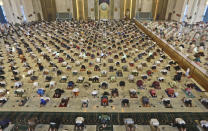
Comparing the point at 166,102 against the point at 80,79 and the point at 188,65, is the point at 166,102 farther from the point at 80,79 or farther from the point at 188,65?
the point at 80,79

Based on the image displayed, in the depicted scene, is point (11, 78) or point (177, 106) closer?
point (177, 106)

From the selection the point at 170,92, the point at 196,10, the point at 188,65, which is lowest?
the point at 170,92

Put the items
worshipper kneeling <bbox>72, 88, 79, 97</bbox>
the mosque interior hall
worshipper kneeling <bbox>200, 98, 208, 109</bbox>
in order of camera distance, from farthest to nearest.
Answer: worshipper kneeling <bbox>72, 88, 79, 97</bbox> → worshipper kneeling <bbox>200, 98, 208, 109</bbox> → the mosque interior hall

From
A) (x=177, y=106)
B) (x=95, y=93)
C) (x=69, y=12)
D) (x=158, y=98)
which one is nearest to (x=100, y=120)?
(x=95, y=93)

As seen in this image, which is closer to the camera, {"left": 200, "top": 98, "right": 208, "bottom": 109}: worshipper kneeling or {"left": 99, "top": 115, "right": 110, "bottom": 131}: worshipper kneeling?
{"left": 99, "top": 115, "right": 110, "bottom": 131}: worshipper kneeling

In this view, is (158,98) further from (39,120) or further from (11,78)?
(11,78)

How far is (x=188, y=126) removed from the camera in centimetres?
866

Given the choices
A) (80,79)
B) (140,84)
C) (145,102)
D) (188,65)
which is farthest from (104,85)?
(188,65)

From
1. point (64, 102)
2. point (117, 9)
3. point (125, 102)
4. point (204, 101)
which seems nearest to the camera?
point (125, 102)

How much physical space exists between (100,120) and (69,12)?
40010mm

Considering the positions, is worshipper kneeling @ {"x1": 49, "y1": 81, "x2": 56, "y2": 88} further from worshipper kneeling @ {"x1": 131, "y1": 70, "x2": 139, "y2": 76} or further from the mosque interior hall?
worshipper kneeling @ {"x1": 131, "y1": 70, "x2": 139, "y2": 76}

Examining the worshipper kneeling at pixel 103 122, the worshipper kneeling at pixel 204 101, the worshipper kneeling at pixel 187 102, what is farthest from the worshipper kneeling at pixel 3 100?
the worshipper kneeling at pixel 204 101

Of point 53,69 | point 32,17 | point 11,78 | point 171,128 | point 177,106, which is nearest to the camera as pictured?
point 171,128

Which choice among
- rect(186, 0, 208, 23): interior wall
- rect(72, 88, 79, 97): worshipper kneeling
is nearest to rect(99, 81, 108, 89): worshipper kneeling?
rect(72, 88, 79, 97): worshipper kneeling
